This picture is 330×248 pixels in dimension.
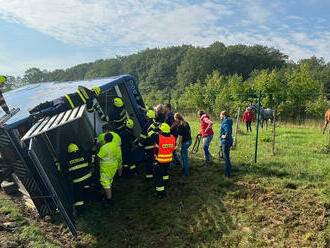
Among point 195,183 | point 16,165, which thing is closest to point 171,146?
point 195,183

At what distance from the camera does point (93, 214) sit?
5.11m

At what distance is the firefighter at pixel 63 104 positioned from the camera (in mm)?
4820

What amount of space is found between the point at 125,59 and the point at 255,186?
3995 inches

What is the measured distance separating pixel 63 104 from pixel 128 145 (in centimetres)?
195

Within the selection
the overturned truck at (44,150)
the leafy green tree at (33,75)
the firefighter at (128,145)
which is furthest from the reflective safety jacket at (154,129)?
the leafy green tree at (33,75)

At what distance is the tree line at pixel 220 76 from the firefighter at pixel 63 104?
5.27 meters

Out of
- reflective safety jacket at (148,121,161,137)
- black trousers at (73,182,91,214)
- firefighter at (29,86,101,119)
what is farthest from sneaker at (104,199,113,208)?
firefighter at (29,86,101,119)

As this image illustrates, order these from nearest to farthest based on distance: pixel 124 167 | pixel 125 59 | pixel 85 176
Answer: pixel 85 176 < pixel 124 167 < pixel 125 59

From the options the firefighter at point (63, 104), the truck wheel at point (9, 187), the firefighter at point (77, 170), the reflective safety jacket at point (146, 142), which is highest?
the firefighter at point (63, 104)

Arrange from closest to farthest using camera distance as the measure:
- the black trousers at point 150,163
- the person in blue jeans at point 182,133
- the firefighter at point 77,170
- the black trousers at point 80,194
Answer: the firefighter at point 77,170
the black trousers at point 80,194
the black trousers at point 150,163
the person in blue jeans at point 182,133

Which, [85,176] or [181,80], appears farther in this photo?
[181,80]

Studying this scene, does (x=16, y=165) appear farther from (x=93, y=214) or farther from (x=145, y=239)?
(x=145, y=239)

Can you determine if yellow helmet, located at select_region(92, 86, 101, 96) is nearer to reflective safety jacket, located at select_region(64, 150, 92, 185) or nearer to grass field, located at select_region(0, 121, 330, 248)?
reflective safety jacket, located at select_region(64, 150, 92, 185)

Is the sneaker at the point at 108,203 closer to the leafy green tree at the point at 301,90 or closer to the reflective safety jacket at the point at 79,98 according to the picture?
the reflective safety jacket at the point at 79,98
